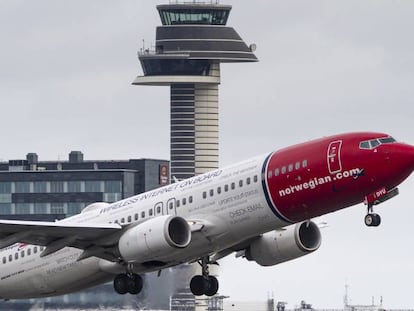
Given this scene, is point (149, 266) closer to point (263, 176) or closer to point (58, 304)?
point (263, 176)

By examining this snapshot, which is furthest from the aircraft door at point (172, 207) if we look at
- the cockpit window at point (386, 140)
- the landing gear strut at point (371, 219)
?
the cockpit window at point (386, 140)

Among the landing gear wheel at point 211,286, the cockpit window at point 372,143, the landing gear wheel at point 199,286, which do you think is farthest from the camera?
the landing gear wheel at point 199,286

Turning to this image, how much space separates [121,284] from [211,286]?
18.4 ft

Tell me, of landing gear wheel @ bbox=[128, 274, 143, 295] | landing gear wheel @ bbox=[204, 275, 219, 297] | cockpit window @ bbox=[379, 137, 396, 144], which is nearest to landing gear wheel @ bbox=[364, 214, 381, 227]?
cockpit window @ bbox=[379, 137, 396, 144]

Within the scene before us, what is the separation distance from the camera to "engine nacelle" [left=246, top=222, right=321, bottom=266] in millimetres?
83625

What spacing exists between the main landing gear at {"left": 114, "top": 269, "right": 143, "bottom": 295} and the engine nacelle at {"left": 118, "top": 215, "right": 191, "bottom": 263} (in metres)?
1.92

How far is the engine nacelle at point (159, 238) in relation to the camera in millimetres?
78688

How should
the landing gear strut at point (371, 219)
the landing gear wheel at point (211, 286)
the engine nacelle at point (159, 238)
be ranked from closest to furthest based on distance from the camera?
the landing gear strut at point (371, 219), the engine nacelle at point (159, 238), the landing gear wheel at point (211, 286)

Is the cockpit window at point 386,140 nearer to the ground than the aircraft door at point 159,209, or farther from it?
farther from it

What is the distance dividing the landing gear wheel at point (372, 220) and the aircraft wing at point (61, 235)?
1253 centimetres

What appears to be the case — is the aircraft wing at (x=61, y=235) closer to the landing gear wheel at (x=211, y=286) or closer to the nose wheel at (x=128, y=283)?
the nose wheel at (x=128, y=283)

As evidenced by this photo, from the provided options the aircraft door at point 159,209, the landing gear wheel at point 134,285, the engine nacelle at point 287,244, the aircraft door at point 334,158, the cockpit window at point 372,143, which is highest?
the cockpit window at point 372,143

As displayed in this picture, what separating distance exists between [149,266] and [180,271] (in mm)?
17155

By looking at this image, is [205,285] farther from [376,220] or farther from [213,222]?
[376,220]
